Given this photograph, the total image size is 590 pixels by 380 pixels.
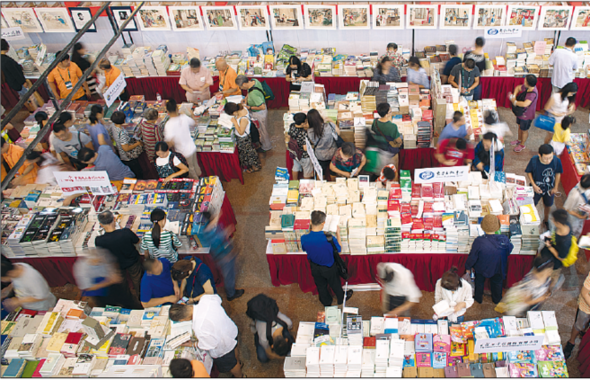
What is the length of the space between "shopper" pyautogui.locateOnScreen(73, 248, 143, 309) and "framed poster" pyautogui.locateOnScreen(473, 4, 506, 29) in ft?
26.2

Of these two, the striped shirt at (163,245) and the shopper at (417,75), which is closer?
the striped shirt at (163,245)

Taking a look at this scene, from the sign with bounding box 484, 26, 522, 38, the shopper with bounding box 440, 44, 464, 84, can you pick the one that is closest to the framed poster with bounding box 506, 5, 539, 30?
the sign with bounding box 484, 26, 522, 38

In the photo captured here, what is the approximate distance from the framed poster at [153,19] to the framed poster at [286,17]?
232 centimetres

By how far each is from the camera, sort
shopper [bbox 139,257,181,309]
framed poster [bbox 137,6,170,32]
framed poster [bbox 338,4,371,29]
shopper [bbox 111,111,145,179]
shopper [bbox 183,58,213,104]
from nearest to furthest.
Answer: shopper [bbox 139,257,181,309] < shopper [bbox 111,111,145,179] < shopper [bbox 183,58,213,104] < framed poster [bbox 338,4,371,29] < framed poster [bbox 137,6,170,32]

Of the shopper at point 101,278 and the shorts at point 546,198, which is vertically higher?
the shopper at point 101,278

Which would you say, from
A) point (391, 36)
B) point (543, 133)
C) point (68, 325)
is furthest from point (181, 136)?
Answer: point (543, 133)

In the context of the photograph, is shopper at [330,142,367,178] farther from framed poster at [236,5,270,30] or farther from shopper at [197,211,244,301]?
framed poster at [236,5,270,30]

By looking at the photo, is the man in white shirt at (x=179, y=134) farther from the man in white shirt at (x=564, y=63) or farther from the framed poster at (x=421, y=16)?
the man in white shirt at (x=564, y=63)

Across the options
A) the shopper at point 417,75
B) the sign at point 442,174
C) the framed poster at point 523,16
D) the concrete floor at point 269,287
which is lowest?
the concrete floor at point 269,287

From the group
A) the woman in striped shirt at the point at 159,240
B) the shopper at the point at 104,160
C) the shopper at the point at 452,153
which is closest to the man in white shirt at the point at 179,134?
Answer: the shopper at the point at 104,160

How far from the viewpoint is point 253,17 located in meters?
9.61

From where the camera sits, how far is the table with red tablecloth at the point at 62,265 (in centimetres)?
638

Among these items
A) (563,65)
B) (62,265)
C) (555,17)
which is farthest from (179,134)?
(555,17)

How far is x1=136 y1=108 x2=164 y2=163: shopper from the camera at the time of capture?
735 cm
